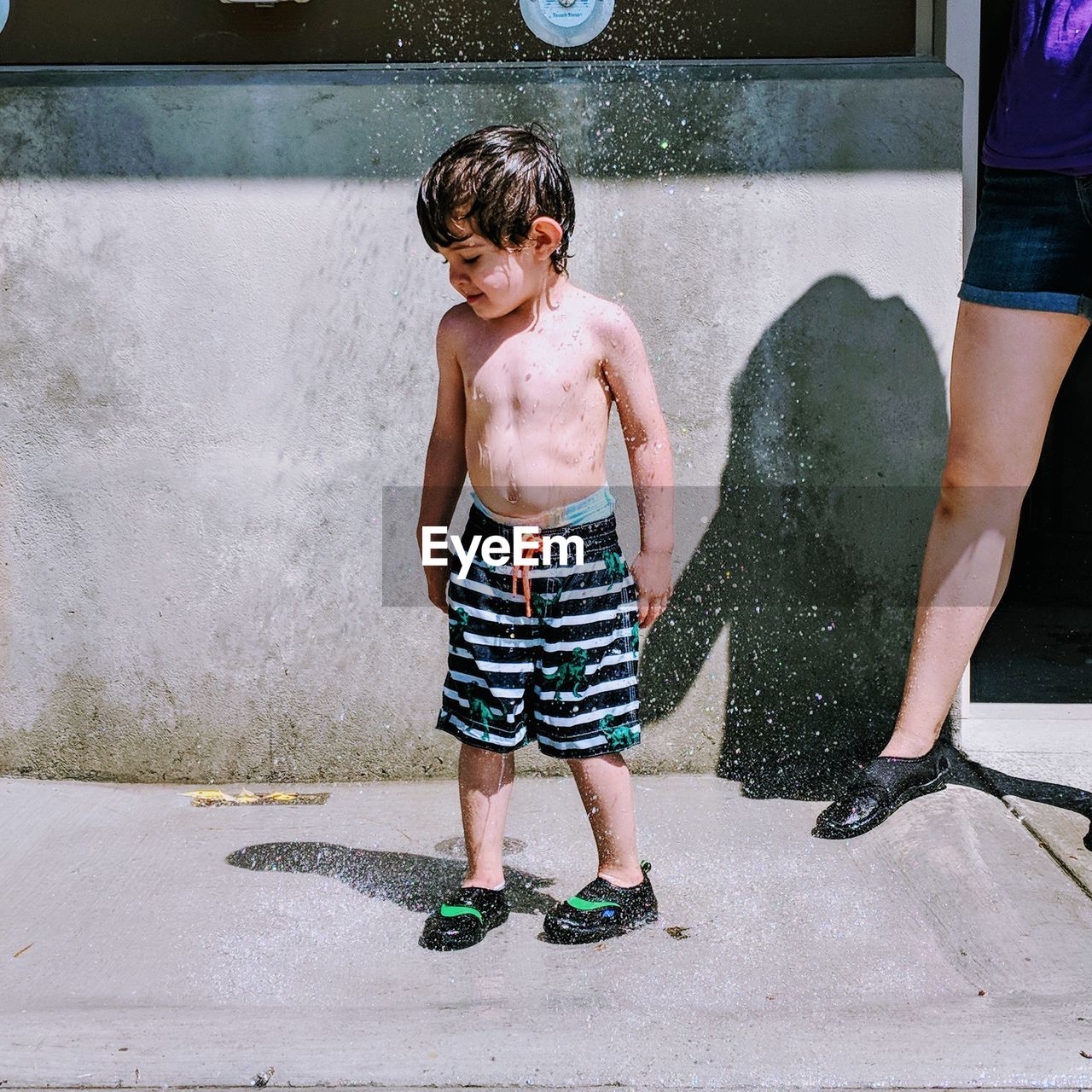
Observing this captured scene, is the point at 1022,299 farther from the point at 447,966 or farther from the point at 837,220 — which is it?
the point at 447,966

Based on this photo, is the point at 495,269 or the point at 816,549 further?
the point at 816,549

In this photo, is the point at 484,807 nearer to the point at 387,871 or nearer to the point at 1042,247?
the point at 387,871

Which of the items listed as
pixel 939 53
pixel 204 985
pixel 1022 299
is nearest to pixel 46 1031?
pixel 204 985

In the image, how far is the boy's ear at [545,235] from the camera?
2465mm

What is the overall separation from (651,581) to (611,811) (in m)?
0.48

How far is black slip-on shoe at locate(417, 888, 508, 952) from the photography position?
259 cm

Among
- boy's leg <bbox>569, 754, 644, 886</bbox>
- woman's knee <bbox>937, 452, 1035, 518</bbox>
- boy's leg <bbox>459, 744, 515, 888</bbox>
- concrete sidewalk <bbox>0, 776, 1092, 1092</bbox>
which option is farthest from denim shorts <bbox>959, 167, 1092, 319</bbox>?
boy's leg <bbox>459, 744, 515, 888</bbox>

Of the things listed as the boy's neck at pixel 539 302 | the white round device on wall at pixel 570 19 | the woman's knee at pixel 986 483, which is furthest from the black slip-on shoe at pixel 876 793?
the white round device on wall at pixel 570 19

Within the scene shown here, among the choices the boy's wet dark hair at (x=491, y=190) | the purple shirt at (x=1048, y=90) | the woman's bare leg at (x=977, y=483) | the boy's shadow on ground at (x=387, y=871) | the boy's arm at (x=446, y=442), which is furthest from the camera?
the woman's bare leg at (x=977, y=483)

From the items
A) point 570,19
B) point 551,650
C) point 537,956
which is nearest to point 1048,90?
point 570,19

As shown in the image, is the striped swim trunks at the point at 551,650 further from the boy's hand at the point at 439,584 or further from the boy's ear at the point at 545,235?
the boy's ear at the point at 545,235

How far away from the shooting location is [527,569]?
2.59 metres

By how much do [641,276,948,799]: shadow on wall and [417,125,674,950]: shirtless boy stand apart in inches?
36.5

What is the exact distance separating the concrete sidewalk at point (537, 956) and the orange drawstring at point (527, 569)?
27.4 inches
